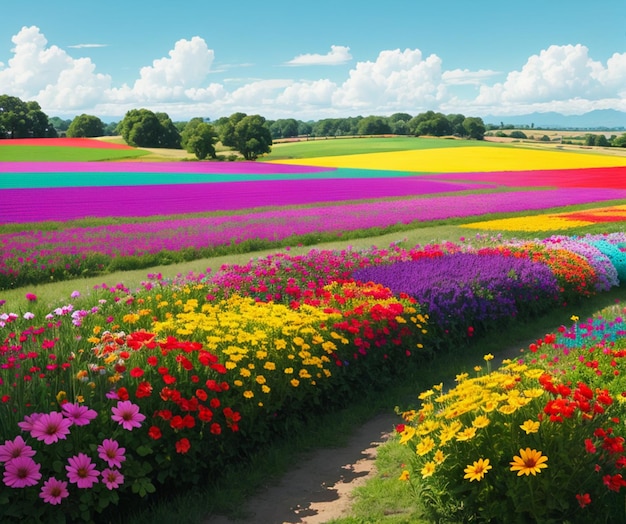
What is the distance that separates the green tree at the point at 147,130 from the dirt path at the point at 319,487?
8028 centimetres

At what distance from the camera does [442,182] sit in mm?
44781

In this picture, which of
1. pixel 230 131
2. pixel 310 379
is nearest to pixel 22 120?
pixel 230 131

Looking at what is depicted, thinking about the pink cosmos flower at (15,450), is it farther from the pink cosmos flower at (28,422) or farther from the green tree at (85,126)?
the green tree at (85,126)

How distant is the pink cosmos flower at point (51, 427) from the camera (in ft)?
15.6

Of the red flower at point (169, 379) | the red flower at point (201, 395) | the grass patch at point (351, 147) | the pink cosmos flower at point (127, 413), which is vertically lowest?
the red flower at point (201, 395)

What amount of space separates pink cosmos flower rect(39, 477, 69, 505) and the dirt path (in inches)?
47.5

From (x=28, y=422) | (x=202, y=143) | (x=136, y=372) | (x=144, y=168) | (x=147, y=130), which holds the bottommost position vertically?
(x=28, y=422)

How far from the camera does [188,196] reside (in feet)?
113

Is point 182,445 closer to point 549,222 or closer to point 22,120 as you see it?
Answer: point 549,222

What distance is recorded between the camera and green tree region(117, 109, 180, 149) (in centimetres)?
8262

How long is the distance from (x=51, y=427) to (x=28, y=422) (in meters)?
0.24

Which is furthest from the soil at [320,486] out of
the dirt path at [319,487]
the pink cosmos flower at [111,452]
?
the pink cosmos flower at [111,452]

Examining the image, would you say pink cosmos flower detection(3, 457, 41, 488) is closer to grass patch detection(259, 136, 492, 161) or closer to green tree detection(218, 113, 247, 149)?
grass patch detection(259, 136, 492, 161)

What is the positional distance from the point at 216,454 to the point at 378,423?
217cm
